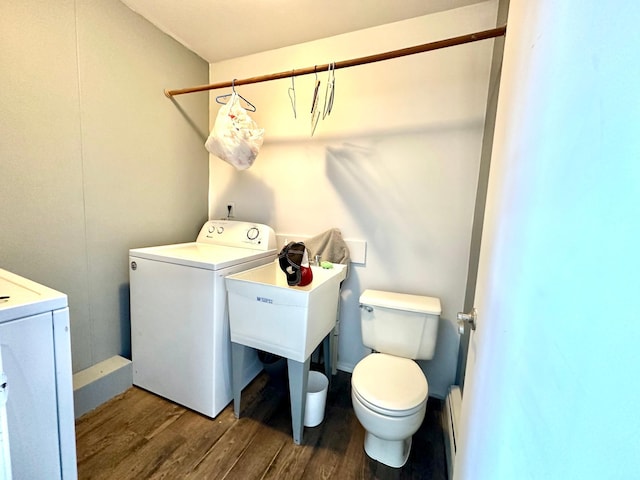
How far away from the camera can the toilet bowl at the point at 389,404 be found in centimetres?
115

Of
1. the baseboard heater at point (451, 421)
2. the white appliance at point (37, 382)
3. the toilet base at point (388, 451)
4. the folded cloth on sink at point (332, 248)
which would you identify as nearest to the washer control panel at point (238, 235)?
the folded cloth on sink at point (332, 248)

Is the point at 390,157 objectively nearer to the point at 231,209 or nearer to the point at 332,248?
the point at 332,248

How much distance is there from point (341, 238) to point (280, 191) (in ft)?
2.15

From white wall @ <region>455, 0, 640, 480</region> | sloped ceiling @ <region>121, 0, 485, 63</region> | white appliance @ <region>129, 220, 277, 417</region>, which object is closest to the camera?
white wall @ <region>455, 0, 640, 480</region>

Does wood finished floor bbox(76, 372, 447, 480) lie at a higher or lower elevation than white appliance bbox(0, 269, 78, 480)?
lower

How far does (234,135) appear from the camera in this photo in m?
1.63

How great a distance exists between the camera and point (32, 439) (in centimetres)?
75

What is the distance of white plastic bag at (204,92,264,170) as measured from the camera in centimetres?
163

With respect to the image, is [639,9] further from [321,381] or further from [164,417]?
[164,417]

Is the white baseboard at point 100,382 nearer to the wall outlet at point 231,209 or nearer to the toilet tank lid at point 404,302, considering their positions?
the wall outlet at point 231,209

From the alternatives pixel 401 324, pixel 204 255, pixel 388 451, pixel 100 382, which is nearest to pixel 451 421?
pixel 388 451

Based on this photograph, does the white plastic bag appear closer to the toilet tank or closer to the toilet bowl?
the toilet tank

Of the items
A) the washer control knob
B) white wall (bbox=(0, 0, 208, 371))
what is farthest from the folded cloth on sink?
white wall (bbox=(0, 0, 208, 371))

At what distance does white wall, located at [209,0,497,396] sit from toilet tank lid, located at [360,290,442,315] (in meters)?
0.13
